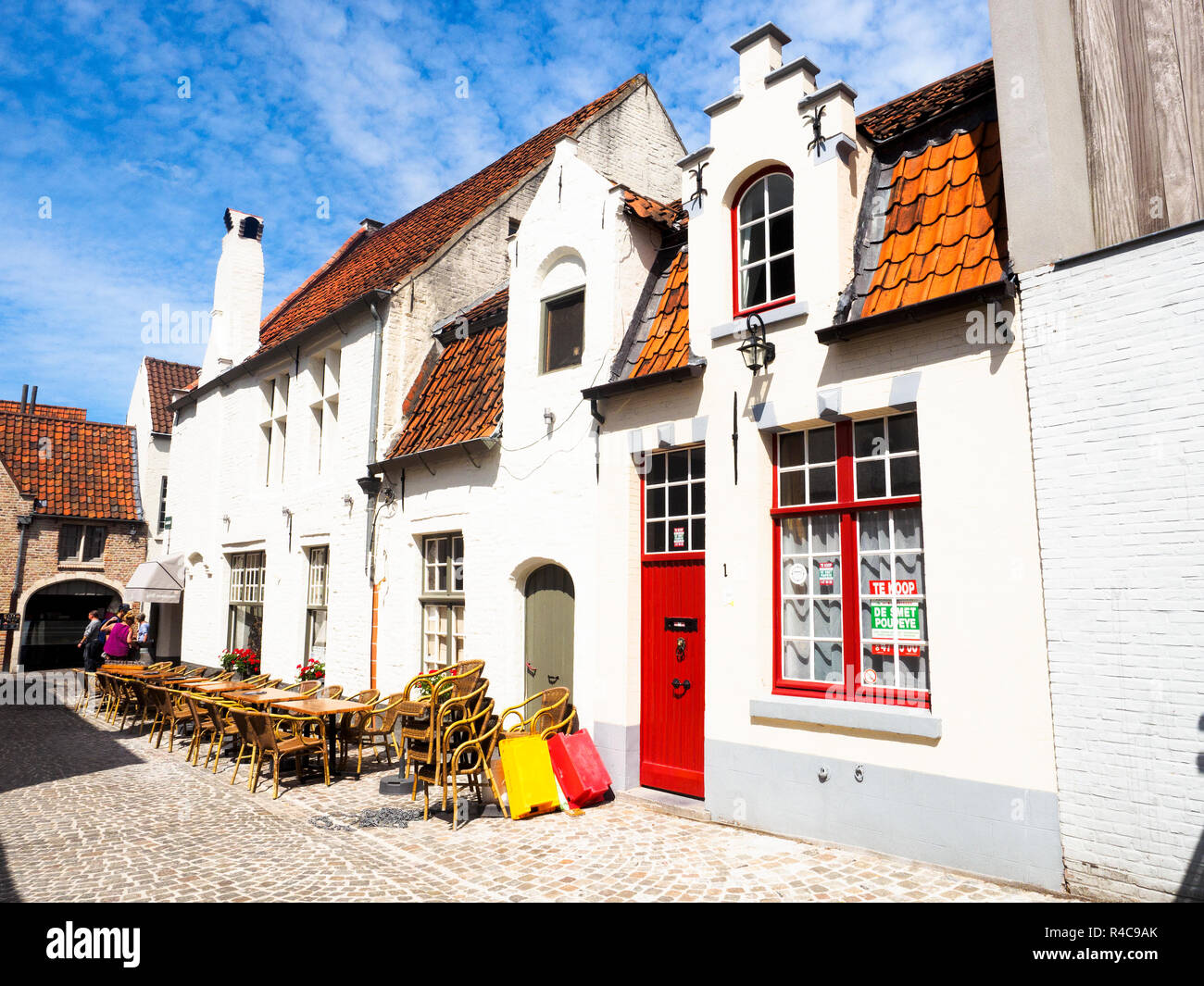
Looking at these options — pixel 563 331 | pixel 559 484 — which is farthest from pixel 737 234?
pixel 559 484

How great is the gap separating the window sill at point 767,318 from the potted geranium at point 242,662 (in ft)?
37.0

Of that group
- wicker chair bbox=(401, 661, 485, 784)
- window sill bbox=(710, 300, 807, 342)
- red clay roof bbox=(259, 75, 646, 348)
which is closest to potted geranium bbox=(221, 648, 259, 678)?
wicker chair bbox=(401, 661, 485, 784)

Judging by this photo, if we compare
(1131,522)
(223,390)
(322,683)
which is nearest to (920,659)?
(1131,522)

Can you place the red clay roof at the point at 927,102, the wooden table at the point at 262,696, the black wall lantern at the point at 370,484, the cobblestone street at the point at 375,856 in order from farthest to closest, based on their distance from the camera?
the black wall lantern at the point at 370,484 → the wooden table at the point at 262,696 → the red clay roof at the point at 927,102 → the cobblestone street at the point at 375,856

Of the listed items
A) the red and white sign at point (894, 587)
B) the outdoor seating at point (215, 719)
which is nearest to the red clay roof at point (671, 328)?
the red and white sign at point (894, 587)

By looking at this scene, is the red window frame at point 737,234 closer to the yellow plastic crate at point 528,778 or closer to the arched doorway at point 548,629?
the arched doorway at point 548,629

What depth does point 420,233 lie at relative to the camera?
15.7 meters

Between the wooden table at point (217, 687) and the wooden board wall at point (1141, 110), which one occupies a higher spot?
the wooden board wall at point (1141, 110)

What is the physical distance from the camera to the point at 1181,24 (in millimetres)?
5590

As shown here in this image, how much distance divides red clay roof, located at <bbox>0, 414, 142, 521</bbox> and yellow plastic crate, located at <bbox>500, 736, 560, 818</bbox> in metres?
22.0

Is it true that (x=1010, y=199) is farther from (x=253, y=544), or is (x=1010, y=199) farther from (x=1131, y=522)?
(x=253, y=544)

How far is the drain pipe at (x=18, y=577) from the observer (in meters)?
22.8

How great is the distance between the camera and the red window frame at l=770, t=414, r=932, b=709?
6.38 m

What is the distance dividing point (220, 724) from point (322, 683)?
9.64ft
